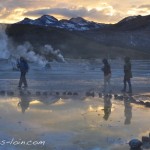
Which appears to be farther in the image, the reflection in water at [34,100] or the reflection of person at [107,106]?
the reflection in water at [34,100]

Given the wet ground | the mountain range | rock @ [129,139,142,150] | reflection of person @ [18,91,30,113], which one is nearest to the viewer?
rock @ [129,139,142,150]

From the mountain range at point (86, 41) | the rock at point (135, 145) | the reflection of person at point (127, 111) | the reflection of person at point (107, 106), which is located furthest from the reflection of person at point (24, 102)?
the mountain range at point (86, 41)

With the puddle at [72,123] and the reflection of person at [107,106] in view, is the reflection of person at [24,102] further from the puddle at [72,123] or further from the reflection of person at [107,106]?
the reflection of person at [107,106]

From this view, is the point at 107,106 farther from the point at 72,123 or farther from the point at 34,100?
the point at 72,123

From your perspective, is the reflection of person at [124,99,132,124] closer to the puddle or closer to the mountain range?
the puddle

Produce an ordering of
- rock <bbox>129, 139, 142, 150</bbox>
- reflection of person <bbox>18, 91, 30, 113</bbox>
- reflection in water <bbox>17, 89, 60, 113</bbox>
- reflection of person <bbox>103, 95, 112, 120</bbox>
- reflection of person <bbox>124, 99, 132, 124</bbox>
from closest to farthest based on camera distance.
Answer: rock <bbox>129, 139, 142, 150</bbox>, reflection of person <bbox>124, 99, 132, 124</bbox>, reflection of person <bbox>103, 95, 112, 120</bbox>, reflection of person <bbox>18, 91, 30, 113</bbox>, reflection in water <bbox>17, 89, 60, 113</bbox>

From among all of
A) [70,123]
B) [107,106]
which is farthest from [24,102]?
[70,123]

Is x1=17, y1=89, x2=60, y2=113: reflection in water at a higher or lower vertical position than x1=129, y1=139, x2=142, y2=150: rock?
lower

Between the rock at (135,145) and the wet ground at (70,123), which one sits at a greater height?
the rock at (135,145)

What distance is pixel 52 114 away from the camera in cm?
1168

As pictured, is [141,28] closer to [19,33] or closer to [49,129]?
[19,33]

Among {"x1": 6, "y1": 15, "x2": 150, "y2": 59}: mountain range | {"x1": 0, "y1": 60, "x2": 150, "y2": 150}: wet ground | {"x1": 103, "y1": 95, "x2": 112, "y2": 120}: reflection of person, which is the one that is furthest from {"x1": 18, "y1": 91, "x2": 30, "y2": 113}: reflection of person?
{"x1": 6, "y1": 15, "x2": 150, "y2": 59}: mountain range

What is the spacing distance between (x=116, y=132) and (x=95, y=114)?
8.17 feet

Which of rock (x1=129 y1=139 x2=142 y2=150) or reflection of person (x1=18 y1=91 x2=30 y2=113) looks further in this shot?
reflection of person (x1=18 y1=91 x2=30 y2=113)
